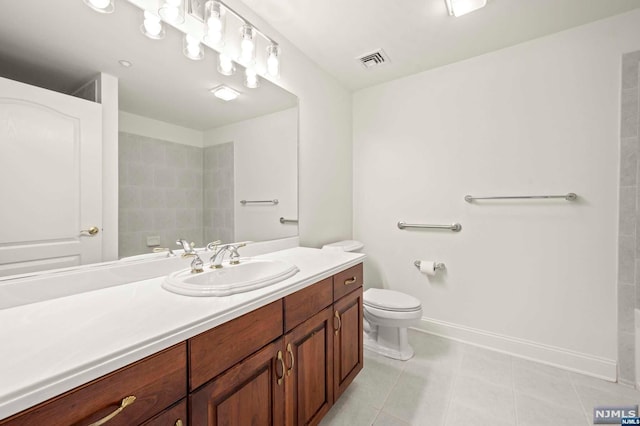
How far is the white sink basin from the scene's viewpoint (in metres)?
0.88

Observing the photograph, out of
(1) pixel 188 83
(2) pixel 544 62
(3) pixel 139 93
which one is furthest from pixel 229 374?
(2) pixel 544 62

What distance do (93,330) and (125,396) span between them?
18cm

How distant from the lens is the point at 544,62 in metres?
1.79

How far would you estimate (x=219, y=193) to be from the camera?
142 centimetres

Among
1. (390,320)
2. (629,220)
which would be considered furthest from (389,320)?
(629,220)

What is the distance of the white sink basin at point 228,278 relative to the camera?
879 mm

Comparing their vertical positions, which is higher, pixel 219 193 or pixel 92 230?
pixel 219 193

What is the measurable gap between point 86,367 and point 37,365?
87 millimetres

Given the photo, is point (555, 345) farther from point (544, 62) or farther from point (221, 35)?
point (221, 35)

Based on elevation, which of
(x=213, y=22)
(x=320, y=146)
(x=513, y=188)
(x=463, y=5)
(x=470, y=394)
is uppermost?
(x=463, y=5)

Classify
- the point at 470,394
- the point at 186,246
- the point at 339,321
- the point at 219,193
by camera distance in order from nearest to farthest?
the point at 186,246 → the point at 339,321 → the point at 219,193 → the point at 470,394

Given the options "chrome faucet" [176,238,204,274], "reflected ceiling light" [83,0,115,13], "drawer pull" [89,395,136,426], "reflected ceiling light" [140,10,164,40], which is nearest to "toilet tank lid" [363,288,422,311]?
"chrome faucet" [176,238,204,274]

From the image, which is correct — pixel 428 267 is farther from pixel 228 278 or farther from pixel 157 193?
pixel 157 193

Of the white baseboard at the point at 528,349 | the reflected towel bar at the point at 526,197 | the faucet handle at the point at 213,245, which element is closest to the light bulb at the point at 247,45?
the faucet handle at the point at 213,245
